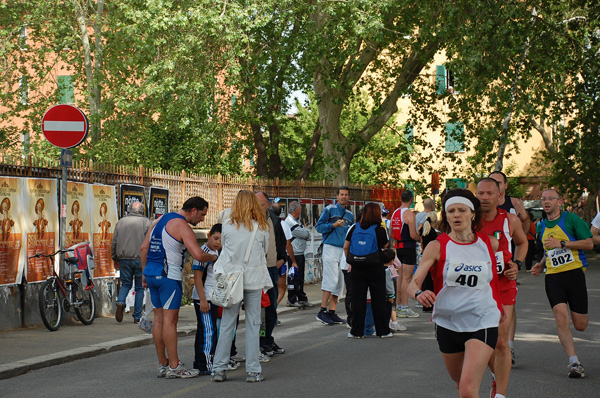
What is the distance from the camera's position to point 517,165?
55.7 m

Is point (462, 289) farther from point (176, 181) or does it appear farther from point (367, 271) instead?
point (176, 181)

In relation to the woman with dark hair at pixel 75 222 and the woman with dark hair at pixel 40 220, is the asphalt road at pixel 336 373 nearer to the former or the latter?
the woman with dark hair at pixel 40 220

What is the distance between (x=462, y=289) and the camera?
613 centimetres

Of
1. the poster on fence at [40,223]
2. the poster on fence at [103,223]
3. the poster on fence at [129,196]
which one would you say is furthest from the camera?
the poster on fence at [129,196]

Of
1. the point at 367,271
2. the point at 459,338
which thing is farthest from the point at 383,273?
the point at 459,338

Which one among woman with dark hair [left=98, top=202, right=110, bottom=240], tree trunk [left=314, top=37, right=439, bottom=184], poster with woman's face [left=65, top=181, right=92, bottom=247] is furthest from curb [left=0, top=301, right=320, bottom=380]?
tree trunk [left=314, top=37, right=439, bottom=184]

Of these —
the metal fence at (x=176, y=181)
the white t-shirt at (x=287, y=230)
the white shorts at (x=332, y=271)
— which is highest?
the metal fence at (x=176, y=181)

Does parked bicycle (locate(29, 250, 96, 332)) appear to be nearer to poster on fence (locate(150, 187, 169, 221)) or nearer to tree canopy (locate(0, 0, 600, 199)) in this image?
poster on fence (locate(150, 187, 169, 221))

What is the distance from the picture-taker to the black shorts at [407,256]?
15406 mm

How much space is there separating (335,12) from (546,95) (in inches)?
231

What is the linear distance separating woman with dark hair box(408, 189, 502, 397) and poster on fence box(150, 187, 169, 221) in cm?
1102

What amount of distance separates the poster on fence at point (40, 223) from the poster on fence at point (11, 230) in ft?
0.50

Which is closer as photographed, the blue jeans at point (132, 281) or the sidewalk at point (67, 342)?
the sidewalk at point (67, 342)

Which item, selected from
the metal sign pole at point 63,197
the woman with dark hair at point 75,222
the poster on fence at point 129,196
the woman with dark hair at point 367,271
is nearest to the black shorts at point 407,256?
the woman with dark hair at point 367,271
